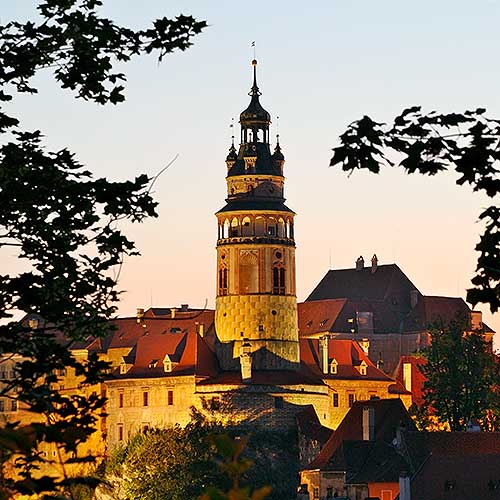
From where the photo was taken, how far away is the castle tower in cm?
11938

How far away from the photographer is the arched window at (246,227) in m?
121

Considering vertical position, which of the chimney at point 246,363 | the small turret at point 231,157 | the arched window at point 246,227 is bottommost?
the chimney at point 246,363

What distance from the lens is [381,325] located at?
142 metres

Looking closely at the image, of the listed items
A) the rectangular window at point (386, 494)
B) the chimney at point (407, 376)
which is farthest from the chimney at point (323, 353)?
the rectangular window at point (386, 494)

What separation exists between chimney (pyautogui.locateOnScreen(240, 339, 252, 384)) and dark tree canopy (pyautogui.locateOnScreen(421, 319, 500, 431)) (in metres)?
19.0

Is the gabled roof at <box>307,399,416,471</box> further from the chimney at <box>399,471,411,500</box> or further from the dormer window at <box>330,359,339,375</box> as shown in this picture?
the dormer window at <box>330,359,339,375</box>

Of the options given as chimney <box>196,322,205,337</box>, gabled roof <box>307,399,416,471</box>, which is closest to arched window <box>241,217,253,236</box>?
chimney <box>196,322,205,337</box>

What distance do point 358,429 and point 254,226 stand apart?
2213 centimetres

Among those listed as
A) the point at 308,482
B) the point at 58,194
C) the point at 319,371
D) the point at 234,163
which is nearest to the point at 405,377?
the point at 319,371

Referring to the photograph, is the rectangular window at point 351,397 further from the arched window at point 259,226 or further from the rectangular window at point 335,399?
the arched window at point 259,226

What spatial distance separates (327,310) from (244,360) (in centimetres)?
2332

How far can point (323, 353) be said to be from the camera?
125625 millimetres

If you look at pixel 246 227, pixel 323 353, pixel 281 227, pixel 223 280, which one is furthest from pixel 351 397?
pixel 246 227

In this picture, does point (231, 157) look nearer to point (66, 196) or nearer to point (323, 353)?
point (323, 353)
